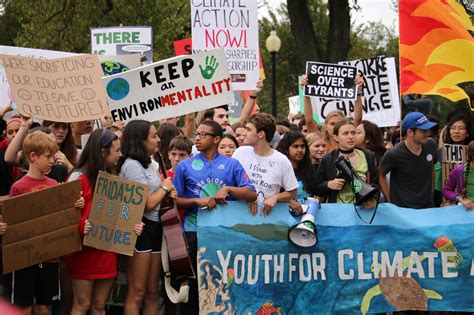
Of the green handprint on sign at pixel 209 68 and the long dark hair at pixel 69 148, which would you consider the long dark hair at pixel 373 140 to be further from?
the long dark hair at pixel 69 148

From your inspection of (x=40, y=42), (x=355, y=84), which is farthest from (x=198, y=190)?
(x=40, y=42)

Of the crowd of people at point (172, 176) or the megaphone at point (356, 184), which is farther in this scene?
the megaphone at point (356, 184)

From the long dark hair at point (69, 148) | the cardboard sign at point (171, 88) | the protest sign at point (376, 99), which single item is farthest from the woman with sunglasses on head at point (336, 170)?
the protest sign at point (376, 99)

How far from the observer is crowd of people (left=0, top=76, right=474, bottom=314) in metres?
7.14

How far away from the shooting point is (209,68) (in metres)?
9.02

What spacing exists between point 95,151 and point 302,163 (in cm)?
225

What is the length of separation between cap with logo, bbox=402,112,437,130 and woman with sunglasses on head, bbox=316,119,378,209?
0.52 metres

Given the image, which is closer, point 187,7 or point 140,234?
point 140,234

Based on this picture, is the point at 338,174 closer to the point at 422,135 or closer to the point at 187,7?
the point at 422,135

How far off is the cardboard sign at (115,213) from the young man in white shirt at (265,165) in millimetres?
1173

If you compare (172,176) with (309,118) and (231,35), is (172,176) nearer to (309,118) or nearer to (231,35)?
(309,118)

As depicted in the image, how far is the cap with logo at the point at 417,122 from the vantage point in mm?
8816

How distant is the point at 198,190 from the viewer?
306 inches

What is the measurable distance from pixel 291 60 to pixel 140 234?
132 feet
